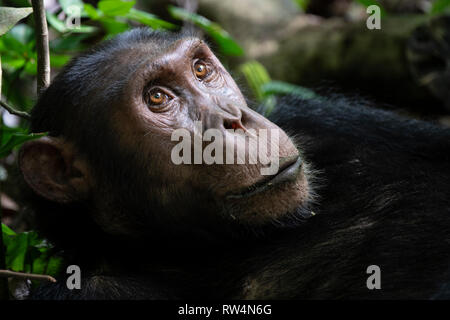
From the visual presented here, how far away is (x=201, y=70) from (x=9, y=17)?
3.91ft

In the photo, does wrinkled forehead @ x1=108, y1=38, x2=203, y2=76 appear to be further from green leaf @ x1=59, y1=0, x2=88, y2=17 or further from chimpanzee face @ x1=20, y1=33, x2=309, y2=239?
green leaf @ x1=59, y1=0, x2=88, y2=17

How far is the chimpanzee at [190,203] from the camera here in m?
3.13

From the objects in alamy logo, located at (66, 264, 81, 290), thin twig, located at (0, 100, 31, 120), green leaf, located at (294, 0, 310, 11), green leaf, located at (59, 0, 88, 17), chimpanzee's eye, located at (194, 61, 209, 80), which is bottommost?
alamy logo, located at (66, 264, 81, 290)

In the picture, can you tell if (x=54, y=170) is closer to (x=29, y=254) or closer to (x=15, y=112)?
(x=15, y=112)

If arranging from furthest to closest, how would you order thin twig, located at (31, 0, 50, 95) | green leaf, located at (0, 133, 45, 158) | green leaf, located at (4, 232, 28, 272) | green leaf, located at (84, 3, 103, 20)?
green leaf, located at (84, 3, 103, 20), green leaf, located at (4, 232, 28, 272), thin twig, located at (31, 0, 50, 95), green leaf, located at (0, 133, 45, 158)

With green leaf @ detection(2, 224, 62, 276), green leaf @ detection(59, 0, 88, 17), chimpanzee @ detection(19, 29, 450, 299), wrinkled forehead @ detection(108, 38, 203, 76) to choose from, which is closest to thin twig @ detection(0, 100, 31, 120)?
chimpanzee @ detection(19, 29, 450, 299)

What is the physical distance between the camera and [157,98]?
3.39m

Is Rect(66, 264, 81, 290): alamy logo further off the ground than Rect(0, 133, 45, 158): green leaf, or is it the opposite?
Rect(0, 133, 45, 158): green leaf

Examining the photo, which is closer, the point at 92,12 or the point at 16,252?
the point at 16,252

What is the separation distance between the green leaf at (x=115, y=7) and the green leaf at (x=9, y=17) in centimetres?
127

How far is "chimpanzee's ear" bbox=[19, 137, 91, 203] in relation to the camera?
347 centimetres

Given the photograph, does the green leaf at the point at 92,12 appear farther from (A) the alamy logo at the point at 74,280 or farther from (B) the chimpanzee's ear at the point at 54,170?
(A) the alamy logo at the point at 74,280

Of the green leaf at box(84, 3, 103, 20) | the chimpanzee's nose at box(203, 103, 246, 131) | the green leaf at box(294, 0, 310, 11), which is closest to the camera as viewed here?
the chimpanzee's nose at box(203, 103, 246, 131)

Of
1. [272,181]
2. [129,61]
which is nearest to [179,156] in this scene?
[272,181]
